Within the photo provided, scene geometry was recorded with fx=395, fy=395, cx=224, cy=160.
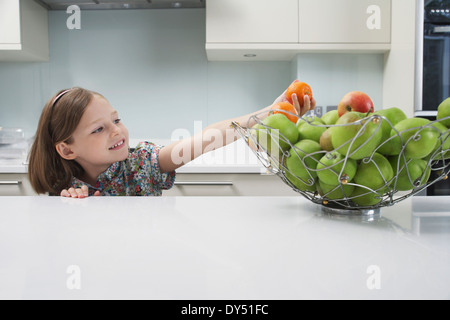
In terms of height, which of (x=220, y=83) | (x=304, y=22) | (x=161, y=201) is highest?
(x=304, y=22)

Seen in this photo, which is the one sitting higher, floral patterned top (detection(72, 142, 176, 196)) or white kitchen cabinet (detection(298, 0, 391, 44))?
white kitchen cabinet (detection(298, 0, 391, 44))

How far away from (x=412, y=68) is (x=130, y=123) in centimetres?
149

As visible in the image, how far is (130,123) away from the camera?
2.27m

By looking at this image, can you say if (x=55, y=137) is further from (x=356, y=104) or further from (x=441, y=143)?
(x=441, y=143)

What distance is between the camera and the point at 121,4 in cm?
213

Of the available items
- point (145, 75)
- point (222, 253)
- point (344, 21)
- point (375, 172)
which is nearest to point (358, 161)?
point (375, 172)

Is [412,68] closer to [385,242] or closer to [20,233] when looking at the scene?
[385,242]

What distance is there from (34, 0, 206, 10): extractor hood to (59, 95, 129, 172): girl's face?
1.24 metres

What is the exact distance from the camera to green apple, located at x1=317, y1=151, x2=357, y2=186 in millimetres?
477

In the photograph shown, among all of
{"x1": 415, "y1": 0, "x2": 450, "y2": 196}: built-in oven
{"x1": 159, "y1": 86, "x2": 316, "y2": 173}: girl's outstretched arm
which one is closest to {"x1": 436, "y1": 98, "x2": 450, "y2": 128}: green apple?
{"x1": 159, "y1": 86, "x2": 316, "y2": 173}: girl's outstretched arm

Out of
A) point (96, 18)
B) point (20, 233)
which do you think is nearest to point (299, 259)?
point (20, 233)

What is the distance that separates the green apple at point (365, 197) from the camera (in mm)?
512

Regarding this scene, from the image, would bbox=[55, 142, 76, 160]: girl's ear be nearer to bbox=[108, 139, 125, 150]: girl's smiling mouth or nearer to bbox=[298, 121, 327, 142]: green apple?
bbox=[108, 139, 125, 150]: girl's smiling mouth

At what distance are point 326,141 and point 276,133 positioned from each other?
64mm
